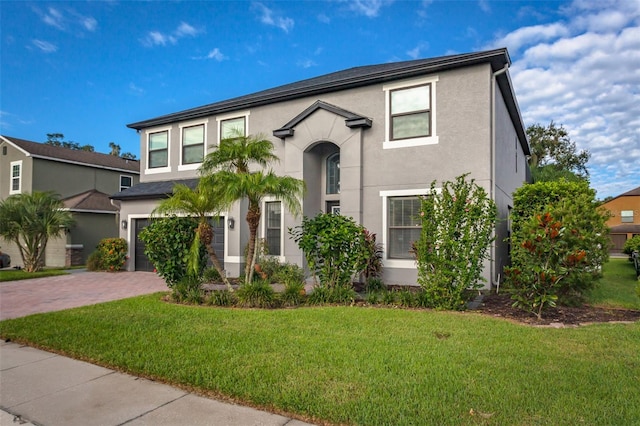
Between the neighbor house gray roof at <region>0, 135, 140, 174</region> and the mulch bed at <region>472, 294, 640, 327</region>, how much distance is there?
75.2ft

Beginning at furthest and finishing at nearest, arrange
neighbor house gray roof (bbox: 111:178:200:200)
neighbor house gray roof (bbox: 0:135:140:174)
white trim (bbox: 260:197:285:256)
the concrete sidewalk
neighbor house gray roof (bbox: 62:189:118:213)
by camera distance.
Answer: neighbor house gray roof (bbox: 0:135:140:174) → neighbor house gray roof (bbox: 62:189:118:213) → neighbor house gray roof (bbox: 111:178:200:200) → white trim (bbox: 260:197:285:256) → the concrete sidewalk

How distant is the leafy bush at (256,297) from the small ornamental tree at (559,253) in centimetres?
465

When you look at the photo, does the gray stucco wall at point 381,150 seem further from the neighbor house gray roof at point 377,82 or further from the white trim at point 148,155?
the white trim at point 148,155

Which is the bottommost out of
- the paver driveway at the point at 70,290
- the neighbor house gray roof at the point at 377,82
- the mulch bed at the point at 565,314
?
the paver driveway at the point at 70,290

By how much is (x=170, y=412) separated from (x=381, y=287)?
685 centimetres

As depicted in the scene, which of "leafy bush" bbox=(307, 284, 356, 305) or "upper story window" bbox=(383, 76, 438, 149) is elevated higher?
"upper story window" bbox=(383, 76, 438, 149)

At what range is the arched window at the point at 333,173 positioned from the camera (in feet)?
41.5

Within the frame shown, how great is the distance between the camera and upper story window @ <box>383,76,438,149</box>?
10469 millimetres

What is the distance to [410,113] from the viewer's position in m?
10.8

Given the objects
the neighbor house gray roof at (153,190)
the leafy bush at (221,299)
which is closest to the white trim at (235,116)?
the neighbor house gray roof at (153,190)

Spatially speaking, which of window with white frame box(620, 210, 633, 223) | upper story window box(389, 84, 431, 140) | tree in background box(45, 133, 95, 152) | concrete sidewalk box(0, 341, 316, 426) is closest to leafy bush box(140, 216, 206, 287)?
concrete sidewalk box(0, 341, 316, 426)

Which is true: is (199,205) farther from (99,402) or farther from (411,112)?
(411,112)

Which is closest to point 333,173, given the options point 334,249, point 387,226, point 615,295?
point 387,226

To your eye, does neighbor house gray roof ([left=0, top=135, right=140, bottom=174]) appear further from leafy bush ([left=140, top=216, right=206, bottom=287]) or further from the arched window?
the arched window
